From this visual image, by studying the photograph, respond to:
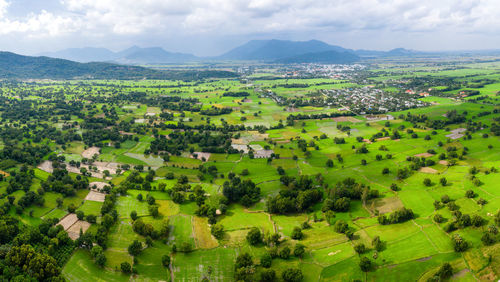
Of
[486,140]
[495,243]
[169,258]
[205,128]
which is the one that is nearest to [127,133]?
[205,128]

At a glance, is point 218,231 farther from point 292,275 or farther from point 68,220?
point 68,220

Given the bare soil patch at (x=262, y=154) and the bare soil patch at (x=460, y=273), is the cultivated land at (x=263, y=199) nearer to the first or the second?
the bare soil patch at (x=460, y=273)

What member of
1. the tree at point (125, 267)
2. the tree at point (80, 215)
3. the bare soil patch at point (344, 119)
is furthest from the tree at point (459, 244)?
the bare soil patch at point (344, 119)

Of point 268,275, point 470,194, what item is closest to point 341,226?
point 268,275

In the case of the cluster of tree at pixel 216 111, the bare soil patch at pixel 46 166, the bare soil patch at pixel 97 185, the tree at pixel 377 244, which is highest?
the cluster of tree at pixel 216 111

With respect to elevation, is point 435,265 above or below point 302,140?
below

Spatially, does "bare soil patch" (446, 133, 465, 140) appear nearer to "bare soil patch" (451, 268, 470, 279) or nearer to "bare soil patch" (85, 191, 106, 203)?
"bare soil patch" (451, 268, 470, 279)

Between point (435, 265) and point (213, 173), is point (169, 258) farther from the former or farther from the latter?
point (435, 265)
